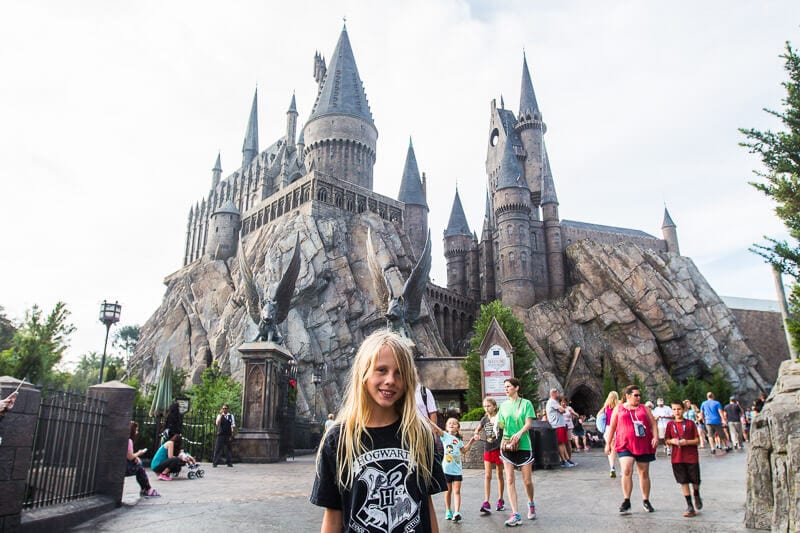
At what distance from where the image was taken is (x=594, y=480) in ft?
29.1

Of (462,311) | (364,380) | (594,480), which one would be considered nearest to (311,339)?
(462,311)

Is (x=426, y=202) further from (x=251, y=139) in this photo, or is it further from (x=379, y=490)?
(x=379, y=490)

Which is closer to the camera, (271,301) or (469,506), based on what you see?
(469,506)

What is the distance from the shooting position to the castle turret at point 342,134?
2140 inches

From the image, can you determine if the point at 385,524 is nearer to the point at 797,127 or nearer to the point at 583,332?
the point at 797,127

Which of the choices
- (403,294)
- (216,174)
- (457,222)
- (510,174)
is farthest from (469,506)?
(216,174)

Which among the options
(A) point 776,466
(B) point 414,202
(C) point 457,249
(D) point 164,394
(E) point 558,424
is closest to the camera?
(A) point 776,466

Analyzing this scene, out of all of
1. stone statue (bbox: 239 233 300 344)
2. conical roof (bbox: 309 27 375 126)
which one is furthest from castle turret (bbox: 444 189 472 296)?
stone statue (bbox: 239 233 300 344)

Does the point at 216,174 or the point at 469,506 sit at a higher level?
the point at 216,174

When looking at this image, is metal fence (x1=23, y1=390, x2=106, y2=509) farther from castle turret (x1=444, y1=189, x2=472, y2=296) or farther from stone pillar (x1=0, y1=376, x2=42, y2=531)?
castle turret (x1=444, y1=189, x2=472, y2=296)

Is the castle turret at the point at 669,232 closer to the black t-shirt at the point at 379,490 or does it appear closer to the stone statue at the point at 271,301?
the stone statue at the point at 271,301

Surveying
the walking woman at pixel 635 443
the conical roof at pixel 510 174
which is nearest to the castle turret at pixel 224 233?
the conical roof at pixel 510 174

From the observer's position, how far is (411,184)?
59.2 metres

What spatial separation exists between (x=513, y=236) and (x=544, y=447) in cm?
4420
